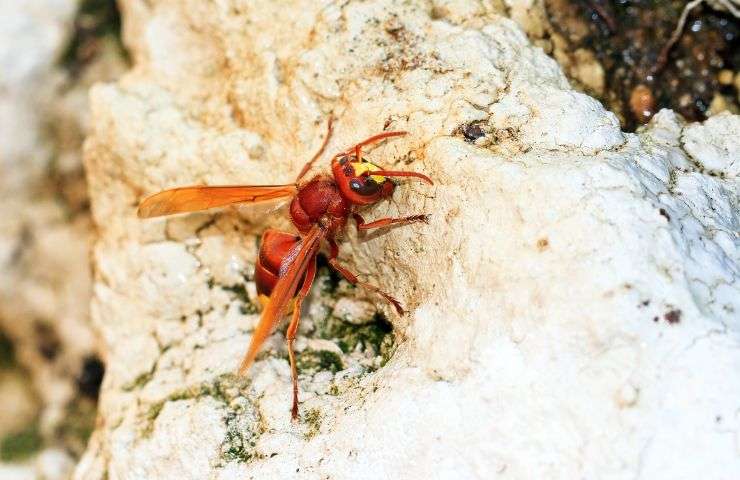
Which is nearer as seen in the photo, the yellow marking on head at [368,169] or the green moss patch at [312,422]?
the green moss patch at [312,422]

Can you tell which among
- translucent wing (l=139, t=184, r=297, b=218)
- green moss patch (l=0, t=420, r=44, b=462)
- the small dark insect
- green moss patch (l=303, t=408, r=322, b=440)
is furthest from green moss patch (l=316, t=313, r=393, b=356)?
green moss patch (l=0, t=420, r=44, b=462)

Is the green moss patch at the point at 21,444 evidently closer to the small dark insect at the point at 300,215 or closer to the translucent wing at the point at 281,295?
the small dark insect at the point at 300,215

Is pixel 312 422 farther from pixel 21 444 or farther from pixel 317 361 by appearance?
pixel 21 444

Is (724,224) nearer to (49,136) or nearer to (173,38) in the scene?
(173,38)

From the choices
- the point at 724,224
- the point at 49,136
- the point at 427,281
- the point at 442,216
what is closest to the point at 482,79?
the point at 442,216

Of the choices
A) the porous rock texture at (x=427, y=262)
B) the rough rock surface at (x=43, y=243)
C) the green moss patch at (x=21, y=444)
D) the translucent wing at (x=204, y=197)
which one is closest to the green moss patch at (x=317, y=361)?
the porous rock texture at (x=427, y=262)

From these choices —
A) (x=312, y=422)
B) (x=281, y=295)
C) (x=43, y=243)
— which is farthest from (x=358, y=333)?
(x=43, y=243)
